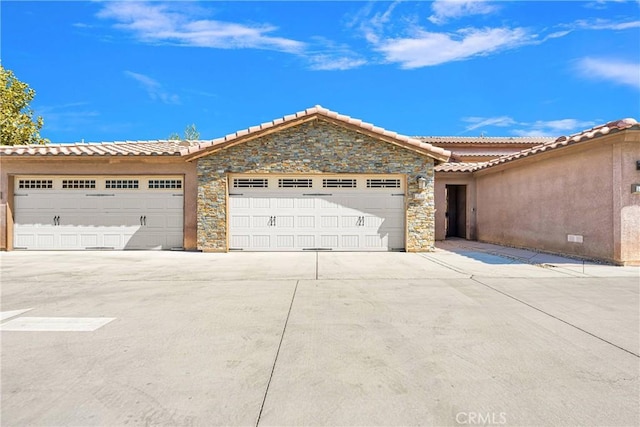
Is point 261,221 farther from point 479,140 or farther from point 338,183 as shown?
point 479,140

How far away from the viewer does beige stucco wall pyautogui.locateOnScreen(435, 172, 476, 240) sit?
14547mm

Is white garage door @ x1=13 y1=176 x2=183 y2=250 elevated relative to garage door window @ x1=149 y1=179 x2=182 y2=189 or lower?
lower

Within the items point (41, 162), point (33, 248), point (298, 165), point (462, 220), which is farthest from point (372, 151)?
point (33, 248)

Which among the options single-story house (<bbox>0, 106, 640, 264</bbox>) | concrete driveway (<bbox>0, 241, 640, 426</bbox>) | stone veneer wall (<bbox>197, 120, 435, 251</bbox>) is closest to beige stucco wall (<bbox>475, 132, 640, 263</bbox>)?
single-story house (<bbox>0, 106, 640, 264</bbox>)

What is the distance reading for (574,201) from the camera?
30.5 ft

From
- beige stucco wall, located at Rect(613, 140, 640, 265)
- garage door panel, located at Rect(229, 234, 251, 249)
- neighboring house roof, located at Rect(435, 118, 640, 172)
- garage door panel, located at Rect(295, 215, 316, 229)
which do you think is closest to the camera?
neighboring house roof, located at Rect(435, 118, 640, 172)

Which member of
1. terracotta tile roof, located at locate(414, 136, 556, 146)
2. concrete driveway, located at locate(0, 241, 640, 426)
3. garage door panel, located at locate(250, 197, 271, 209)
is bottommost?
concrete driveway, located at locate(0, 241, 640, 426)

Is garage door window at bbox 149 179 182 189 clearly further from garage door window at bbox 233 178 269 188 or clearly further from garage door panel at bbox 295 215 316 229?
garage door panel at bbox 295 215 316 229

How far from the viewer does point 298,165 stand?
10.6 metres

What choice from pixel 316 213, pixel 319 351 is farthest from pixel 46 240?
pixel 319 351

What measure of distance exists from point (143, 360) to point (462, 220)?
15.9 meters

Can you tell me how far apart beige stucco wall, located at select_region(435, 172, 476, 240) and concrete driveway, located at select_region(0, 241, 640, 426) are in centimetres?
839

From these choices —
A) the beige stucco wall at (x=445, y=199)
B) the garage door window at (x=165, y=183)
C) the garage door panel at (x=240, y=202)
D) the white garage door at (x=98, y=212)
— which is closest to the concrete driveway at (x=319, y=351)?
the garage door panel at (x=240, y=202)

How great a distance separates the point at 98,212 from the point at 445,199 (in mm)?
13993
